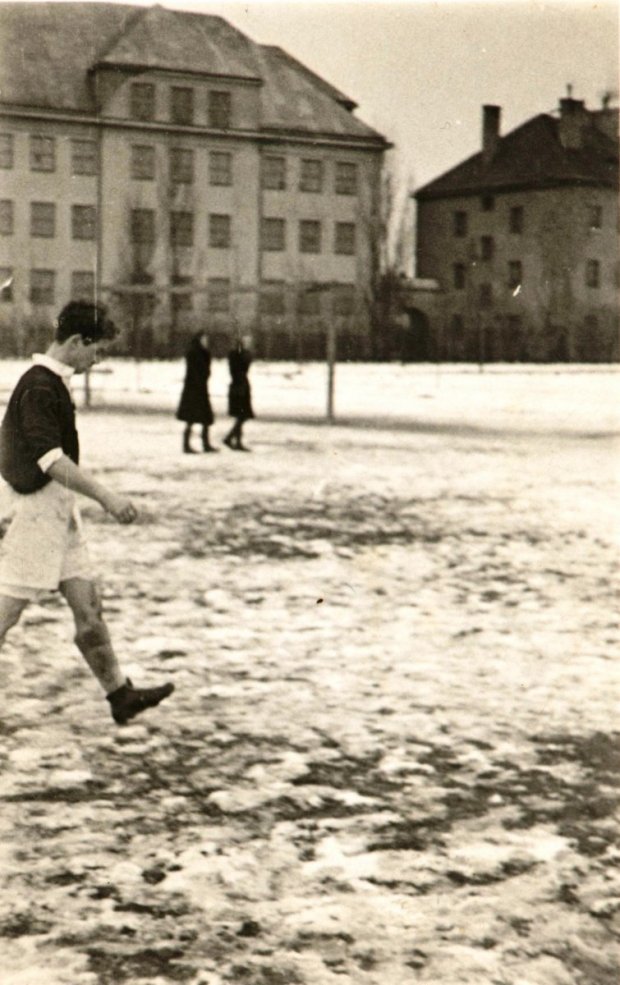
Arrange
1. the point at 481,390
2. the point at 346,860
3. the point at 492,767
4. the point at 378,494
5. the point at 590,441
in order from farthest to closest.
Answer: the point at 481,390 → the point at 590,441 → the point at 378,494 → the point at 492,767 → the point at 346,860

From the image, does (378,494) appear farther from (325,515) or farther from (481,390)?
(481,390)

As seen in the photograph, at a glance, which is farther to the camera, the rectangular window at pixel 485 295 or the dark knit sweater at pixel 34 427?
the rectangular window at pixel 485 295

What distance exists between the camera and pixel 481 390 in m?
35.2

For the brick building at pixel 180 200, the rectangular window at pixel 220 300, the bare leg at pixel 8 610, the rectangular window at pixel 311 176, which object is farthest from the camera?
the rectangular window at pixel 220 300

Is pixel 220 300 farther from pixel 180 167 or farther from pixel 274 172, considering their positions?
pixel 274 172

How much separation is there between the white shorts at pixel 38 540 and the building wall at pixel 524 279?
2868 cm

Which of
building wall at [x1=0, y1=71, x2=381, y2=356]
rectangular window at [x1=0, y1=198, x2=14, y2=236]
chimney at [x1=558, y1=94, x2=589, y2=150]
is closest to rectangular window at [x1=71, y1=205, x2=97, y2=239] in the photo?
building wall at [x1=0, y1=71, x2=381, y2=356]

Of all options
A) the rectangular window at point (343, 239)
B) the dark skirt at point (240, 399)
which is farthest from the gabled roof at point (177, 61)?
the dark skirt at point (240, 399)

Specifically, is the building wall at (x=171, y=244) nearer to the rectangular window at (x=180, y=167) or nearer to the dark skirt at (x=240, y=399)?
the rectangular window at (x=180, y=167)

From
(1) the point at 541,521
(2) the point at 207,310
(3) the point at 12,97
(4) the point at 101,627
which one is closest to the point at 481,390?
(2) the point at 207,310

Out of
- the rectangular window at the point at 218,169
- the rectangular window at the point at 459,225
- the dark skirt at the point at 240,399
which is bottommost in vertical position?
the dark skirt at the point at 240,399

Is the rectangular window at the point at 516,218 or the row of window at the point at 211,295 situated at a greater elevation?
the rectangular window at the point at 516,218

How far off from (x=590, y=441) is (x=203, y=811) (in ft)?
58.4

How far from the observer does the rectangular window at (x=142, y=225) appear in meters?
40.2
